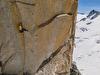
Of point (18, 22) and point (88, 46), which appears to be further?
point (88, 46)

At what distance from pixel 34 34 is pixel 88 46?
65404 mm

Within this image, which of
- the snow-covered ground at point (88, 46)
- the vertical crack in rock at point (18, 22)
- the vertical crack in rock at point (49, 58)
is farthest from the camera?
the snow-covered ground at point (88, 46)

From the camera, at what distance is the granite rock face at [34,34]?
784cm

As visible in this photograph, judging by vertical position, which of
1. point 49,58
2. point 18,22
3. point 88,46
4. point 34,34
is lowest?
point 88,46

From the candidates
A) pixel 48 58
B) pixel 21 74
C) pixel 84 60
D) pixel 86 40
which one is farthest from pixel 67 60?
pixel 86 40

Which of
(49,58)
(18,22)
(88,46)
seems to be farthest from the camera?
(88,46)

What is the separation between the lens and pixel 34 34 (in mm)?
7988

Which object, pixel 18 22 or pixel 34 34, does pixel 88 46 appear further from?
pixel 18 22

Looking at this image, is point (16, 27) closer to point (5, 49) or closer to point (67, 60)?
point (5, 49)

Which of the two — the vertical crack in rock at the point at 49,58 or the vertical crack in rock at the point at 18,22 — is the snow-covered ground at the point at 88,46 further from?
the vertical crack in rock at the point at 18,22

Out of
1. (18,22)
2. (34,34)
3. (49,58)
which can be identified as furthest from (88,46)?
(18,22)

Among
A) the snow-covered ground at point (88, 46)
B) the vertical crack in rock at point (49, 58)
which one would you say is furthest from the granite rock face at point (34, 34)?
the snow-covered ground at point (88, 46)

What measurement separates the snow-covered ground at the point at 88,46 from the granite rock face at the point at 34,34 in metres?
38.9

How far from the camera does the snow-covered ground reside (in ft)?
181
